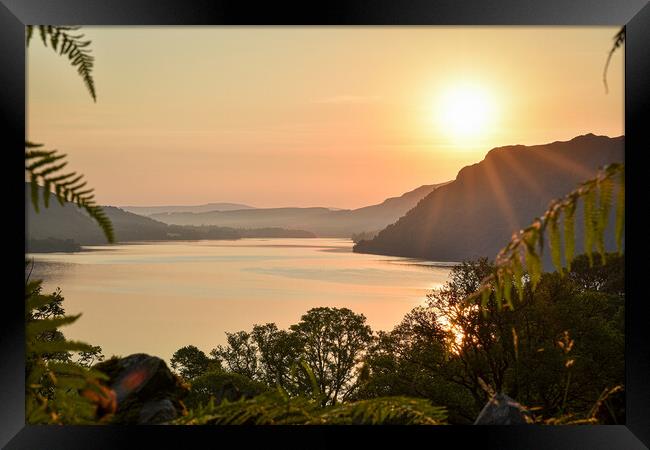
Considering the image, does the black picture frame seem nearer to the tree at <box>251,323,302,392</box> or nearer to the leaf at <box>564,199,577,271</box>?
the leaf at <box>564,199,577,271</box>

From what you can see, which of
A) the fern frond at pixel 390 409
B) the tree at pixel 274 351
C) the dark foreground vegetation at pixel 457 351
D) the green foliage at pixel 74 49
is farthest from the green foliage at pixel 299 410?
the tree at pixel 274 351

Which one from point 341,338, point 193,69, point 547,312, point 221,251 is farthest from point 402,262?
point 193,69

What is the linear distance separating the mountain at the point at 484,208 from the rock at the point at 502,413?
49.7 ft

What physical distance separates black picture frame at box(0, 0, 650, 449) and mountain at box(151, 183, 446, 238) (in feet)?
34.8

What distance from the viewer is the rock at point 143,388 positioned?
382 cm

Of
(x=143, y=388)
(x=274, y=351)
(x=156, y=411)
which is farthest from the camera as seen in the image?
(x=274, y=351)

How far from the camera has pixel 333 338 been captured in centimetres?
1847

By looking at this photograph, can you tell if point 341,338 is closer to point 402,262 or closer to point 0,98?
point 402,262

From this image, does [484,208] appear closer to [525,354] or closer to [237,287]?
[525,354]

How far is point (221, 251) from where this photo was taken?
19.7 m

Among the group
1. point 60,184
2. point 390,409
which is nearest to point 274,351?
point 390,409

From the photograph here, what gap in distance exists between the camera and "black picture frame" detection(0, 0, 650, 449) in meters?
2.21

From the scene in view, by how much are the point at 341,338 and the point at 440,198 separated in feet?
24.2

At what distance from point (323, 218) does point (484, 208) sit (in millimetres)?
11030
